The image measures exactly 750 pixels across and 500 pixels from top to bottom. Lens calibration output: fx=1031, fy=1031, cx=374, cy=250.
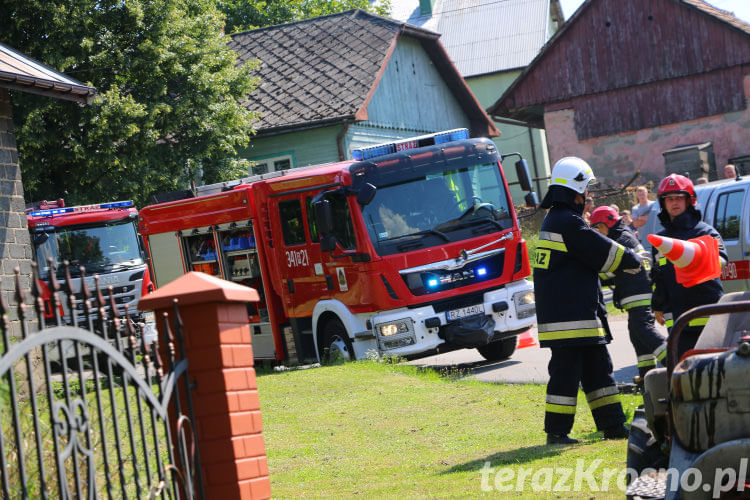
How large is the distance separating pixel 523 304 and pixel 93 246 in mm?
9447

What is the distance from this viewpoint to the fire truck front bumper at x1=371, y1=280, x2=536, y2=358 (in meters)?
13.3

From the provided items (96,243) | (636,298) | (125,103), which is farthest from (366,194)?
(125,103)

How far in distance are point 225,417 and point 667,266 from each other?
4.80 metres

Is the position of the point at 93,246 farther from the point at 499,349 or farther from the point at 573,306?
the point at 573,306

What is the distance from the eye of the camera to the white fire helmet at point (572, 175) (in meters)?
7.68

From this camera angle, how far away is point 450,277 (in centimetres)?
1358

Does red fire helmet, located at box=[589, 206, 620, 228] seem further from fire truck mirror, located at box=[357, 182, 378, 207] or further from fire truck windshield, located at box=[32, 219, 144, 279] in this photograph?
fire truck windshield, located at box=[32, 219, 144, 279]

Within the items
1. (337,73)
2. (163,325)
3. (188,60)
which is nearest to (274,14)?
(337,73)

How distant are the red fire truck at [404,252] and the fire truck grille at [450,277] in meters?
0.01

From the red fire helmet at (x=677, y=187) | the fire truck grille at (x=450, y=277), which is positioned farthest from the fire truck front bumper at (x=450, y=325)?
the red fire helmet at (x=677, y=187)

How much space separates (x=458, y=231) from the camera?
13688 mm

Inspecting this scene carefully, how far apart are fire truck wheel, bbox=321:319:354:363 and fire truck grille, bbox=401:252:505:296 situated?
1398 millimetres

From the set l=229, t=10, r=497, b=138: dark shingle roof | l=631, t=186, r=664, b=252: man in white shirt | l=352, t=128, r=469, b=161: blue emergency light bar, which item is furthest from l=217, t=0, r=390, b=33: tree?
l=352, t=128, r=469, b=161: blue emergency light bar

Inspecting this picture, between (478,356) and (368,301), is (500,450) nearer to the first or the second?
(368,301)
